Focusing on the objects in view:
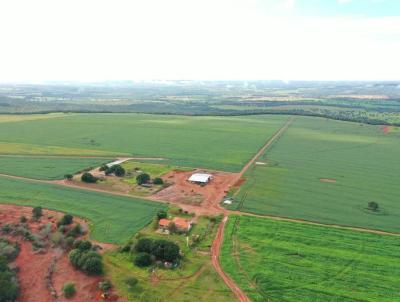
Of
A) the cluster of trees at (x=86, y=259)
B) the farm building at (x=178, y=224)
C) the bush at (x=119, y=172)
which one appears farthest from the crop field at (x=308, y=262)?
the bush at (x=119, y=172)

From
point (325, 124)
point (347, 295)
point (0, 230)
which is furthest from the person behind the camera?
point (325, 124)

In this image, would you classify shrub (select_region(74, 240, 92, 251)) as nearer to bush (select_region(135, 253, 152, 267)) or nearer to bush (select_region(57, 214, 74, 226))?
bush (select_region(135, 253, 152, 267))

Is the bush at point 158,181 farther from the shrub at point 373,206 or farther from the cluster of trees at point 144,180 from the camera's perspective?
the shrub at point 373,206

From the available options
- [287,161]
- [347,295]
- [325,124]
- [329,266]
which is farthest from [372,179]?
[325,124]

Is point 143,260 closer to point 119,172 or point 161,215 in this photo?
point 161,215

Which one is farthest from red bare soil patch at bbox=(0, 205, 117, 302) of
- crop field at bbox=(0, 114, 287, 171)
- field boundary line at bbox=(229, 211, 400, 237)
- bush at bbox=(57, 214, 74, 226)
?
crop field at bbox=(0, 114, 287, 171)

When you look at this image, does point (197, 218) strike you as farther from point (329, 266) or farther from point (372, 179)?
point (372, 179)
